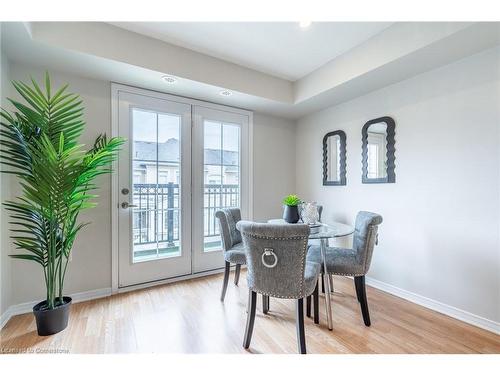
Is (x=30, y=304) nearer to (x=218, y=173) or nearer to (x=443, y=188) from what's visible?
(x=218, y=173)

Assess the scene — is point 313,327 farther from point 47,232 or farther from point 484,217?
point 47,232

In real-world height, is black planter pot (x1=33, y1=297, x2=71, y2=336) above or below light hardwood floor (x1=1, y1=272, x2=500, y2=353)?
above

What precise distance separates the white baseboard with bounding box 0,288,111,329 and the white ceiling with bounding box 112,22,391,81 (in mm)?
2476

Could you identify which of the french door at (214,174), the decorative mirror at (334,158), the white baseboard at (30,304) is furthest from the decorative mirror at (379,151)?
the white baseboard at (30,304)

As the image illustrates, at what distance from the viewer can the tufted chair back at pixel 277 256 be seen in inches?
54.8

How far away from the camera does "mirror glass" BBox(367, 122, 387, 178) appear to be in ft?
8.41

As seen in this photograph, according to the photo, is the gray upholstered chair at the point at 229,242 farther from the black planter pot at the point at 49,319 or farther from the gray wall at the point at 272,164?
the black planter pot at the point at 49,319

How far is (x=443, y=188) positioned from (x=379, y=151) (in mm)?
713

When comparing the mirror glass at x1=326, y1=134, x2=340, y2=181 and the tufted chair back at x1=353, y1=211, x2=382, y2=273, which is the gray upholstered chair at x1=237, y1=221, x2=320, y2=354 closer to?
the tufted chair back at x1=353, y1=211, x2=382, y2=273

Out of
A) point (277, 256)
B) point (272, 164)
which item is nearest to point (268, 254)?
point (277, 256)

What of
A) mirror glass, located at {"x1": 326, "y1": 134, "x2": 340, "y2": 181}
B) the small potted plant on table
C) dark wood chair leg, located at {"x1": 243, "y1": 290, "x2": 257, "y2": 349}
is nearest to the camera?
dark wood chair leg, located at {"x1": 243, "y1": 290, "x2": 257, "y2": 349}

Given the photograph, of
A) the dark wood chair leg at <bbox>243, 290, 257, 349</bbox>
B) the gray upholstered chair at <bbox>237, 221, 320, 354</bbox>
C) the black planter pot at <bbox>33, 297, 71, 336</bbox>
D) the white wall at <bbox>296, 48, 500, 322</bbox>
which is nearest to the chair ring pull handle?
the gray upholstered chair at <bbox>237, 221, 320, 354</bbox>

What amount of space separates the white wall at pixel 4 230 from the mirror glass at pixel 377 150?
343 centimetres

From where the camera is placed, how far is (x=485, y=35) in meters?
1.66
